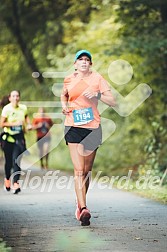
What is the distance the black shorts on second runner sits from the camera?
9.40 m

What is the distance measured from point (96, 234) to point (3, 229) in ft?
3.86

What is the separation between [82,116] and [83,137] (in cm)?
26

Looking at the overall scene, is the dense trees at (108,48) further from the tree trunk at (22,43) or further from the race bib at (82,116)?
the race bib at (82,116)

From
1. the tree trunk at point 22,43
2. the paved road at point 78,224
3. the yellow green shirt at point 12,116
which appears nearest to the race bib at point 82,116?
the paved road at point 78,224

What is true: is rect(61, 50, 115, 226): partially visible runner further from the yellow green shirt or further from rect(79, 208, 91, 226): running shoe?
the yellow green shirt

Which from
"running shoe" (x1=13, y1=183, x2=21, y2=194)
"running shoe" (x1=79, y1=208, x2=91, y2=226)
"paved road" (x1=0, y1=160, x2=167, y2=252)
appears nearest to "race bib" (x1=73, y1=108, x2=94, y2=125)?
"running shoe" (x1=79, y1=208, x2=91, y2=226)

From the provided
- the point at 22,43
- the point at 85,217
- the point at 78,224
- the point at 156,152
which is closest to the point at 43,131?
the point at 22,43

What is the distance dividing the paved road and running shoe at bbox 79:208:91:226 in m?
0.08

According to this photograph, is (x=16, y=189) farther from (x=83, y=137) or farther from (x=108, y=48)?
(x=108, y=48)

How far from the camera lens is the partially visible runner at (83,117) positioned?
30.7ft

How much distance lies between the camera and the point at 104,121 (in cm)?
2180

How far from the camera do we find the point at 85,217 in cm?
898

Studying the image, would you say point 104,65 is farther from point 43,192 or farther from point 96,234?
point 96,234

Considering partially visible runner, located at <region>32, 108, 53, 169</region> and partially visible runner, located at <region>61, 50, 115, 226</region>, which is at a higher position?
partially visible runner, located at <region>61, 50, 115, 226</region>
